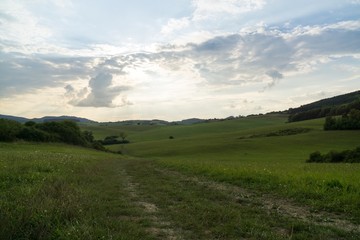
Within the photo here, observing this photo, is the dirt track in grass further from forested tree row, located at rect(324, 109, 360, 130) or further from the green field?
forested tree row, located at rect(324, 109, 360, 130)

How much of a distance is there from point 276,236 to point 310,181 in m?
8.69

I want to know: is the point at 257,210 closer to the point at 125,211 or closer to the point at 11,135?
the point at 125,211

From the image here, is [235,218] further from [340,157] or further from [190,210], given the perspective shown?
[340,157]

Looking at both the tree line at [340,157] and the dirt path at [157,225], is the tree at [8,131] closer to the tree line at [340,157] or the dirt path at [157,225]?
the tree line at [340,157]

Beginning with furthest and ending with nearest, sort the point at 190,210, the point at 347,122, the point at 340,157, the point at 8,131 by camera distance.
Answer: the point at 347,122 < the point at 8,131 < the point at 340,157 < the point at 190,210

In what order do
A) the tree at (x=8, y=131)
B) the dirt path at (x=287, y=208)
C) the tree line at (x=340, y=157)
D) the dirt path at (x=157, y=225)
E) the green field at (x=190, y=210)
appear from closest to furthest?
the green field at (x=190, y=210) < the dirt path at (x=157, y=225) < the dirt path at (x=287, y=208) < the tree line at (x=340, y=157) < the tree at (x=8, y=131)

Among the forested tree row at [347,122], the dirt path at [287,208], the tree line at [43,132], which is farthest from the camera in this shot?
the forested tree row at [347,122]

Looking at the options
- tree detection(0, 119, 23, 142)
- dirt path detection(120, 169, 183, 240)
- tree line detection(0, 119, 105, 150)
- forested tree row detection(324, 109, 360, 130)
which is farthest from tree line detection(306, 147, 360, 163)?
forested tree row detection(324, 109, 360, 130)

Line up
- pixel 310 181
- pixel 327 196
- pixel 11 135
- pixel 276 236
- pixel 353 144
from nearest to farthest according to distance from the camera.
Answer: pixel 276 236 → pixel 327 196 → pixel 310 181 → pixel 11 135 → pixel 353 144

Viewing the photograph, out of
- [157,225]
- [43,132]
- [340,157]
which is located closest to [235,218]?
[157,225]

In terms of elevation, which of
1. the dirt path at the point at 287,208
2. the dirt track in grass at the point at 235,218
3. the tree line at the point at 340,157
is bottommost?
the tree line at the point at 340,157

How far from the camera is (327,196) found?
41.3 ft

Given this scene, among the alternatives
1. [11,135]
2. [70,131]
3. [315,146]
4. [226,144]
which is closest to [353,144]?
[315,146]

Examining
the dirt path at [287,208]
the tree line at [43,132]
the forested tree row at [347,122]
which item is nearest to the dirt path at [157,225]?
the dirt path at [287,208]
